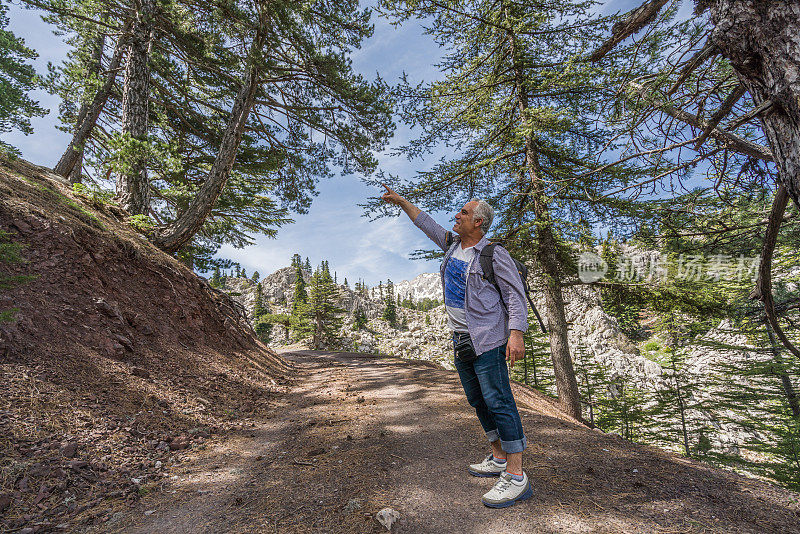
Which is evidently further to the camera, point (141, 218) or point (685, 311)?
point (685, 311)

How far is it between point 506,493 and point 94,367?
461 centimetres

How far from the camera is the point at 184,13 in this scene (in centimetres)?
770

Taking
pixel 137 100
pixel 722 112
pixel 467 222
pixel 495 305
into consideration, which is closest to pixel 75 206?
pixel 137 100

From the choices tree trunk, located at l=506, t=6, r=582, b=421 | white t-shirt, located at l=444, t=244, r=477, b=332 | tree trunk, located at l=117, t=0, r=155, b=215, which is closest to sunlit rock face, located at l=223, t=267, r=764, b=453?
tree trunk, located at l=506, t=6, r=582, b=421

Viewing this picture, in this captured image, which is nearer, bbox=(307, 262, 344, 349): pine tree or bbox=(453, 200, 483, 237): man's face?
bbox=(453, 200, 483, 237): man's face

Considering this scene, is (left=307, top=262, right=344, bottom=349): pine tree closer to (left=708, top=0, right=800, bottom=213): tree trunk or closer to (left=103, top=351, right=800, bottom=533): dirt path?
(left=103, top=351, right=800, bottom=533): dirt path

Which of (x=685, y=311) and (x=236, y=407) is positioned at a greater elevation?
(x=685, y=311)

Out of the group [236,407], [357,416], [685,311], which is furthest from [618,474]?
[685,311]

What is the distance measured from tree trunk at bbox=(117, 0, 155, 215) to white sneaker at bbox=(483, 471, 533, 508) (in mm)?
9461

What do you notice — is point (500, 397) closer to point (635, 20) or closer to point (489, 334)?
point (489, 334)

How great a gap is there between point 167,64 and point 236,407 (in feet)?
35.7

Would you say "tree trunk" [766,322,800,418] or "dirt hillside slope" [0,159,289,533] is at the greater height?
"dirt hillside slope" [0,159,289,533]

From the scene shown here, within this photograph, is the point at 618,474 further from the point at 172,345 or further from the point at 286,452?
the point at 172,345

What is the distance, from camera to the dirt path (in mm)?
1977
